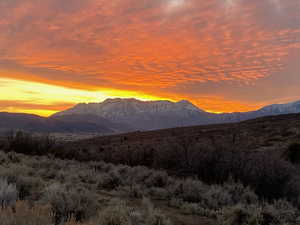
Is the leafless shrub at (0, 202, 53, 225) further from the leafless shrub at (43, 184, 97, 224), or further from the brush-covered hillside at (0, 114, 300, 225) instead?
the leafless shrub at (43, 184, 97, 224)

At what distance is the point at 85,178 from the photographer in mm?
10570

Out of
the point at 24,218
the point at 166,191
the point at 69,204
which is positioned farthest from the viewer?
the point at 166,191

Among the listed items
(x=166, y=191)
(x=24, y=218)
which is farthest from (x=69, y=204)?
(x=166, y=191)

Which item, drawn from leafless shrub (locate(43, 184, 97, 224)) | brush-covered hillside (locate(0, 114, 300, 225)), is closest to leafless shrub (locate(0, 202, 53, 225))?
brush-covered hillside (locate(0, 114, 300, 225))

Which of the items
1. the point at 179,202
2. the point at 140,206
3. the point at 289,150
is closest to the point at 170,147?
the point at 179,202

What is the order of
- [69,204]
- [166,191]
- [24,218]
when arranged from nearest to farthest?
[24,218] < [69,204] < [166,191]

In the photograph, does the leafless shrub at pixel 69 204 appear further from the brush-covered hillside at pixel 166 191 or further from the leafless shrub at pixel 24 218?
the leafless shrub at pixel 24 218

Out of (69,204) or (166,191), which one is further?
(166,191)

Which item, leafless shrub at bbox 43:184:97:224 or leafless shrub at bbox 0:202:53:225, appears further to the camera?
leafless shrub at bbox 43:184:97:224

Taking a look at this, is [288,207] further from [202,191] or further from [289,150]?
[289,150]

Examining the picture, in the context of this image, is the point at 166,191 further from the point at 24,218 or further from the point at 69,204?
the point at 24,218

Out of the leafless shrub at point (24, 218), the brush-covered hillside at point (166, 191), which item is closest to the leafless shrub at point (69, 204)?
the brush-covered hillside at point (166, 191)

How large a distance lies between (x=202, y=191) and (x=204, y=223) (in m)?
2.38

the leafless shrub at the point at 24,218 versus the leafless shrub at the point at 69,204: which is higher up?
the leafless shrub at the point at 24,218
